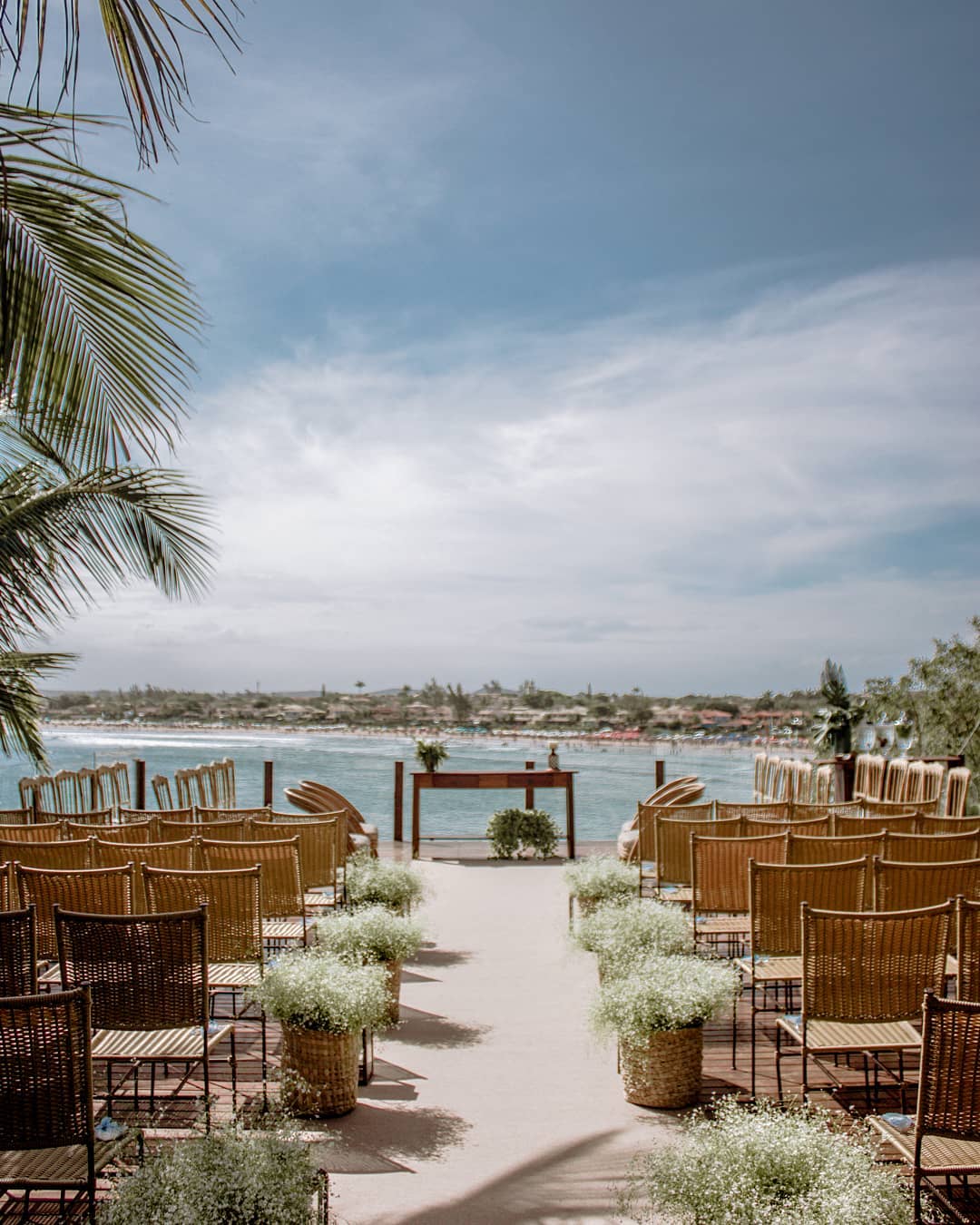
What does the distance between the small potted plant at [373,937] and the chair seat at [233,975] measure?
422mm

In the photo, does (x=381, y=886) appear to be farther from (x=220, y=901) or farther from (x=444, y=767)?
(x=444, y=767)

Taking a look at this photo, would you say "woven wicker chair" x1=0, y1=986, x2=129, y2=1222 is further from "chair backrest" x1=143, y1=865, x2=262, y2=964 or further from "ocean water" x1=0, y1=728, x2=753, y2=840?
"ocean water" x1=0, y1=728, x2=753, y2=840

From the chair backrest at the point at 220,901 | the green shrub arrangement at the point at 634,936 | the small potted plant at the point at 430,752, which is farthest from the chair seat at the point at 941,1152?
the small potted plant at the point at 430,752

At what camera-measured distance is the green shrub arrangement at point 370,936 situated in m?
5.32

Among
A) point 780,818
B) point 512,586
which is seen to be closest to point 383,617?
point 512,586

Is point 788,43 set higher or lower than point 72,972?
higher

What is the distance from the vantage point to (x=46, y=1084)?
2783mm

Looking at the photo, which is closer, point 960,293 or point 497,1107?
point 497,1107

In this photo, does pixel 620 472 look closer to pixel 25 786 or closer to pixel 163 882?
pixel 25 786

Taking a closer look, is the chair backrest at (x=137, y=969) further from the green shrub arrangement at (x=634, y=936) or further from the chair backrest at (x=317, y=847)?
the chair backrest at (x=317, y=847)

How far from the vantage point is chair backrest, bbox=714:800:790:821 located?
24.8ft

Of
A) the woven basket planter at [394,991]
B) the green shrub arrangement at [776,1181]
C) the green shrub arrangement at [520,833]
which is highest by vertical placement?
the green shrub arrangement at [776,1181]

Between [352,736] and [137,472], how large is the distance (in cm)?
6619

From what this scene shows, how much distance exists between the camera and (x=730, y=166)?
1591cm
